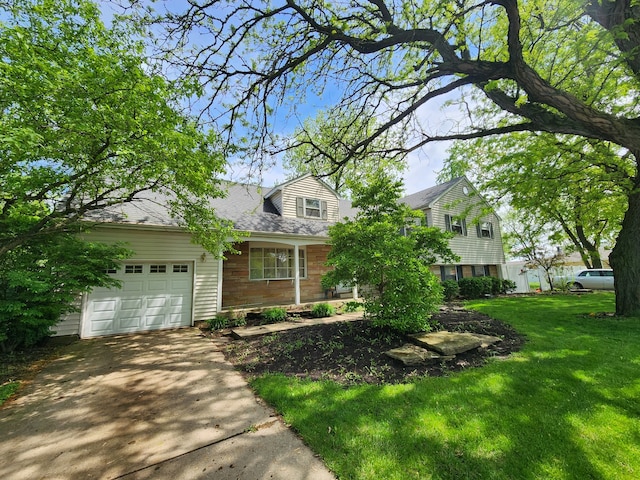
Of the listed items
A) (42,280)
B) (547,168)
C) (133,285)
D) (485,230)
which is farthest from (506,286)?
(42,280)

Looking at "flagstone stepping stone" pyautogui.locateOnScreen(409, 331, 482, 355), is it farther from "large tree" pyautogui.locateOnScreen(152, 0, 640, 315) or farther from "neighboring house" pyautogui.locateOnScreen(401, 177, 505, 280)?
"neighboring house" pyautogui.locateOnScreen(401, 177, 505, 280)

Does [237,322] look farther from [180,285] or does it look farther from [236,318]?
[180,285]

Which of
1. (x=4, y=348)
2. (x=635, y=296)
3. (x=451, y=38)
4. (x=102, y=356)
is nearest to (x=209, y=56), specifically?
(x=451, y=38)

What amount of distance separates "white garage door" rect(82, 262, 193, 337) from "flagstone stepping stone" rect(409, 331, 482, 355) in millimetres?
7188

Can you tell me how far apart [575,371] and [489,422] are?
7.56 feet

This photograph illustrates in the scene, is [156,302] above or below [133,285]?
below

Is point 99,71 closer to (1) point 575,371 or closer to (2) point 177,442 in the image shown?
(2) point 177,442

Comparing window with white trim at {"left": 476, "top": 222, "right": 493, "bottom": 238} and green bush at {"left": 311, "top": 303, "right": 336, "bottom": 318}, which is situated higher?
window with white trim at {"left": 476, "top": 222, "right": 493, "bottom": 238}

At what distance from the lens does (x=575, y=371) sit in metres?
3.87

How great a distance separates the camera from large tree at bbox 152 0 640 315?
12.3 ft

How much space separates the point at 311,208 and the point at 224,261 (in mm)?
4856

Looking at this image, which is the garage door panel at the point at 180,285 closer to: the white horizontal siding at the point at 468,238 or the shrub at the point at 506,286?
the white horizontal siding at the point at 468,238

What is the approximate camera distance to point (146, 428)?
3.02 metres

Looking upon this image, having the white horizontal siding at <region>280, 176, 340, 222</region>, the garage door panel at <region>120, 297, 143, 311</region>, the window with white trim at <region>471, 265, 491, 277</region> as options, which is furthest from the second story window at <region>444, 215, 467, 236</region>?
the garage door panel at <region>120, 297, 143, 311</region>
